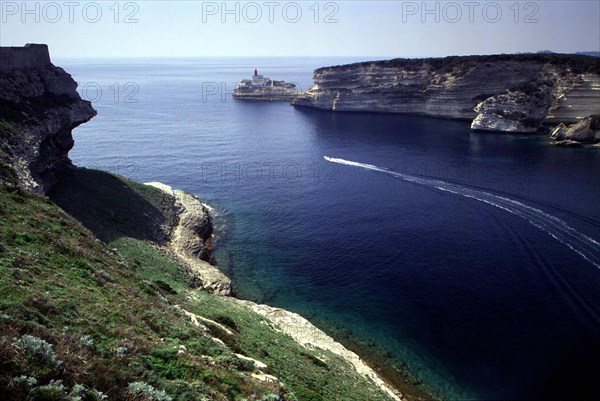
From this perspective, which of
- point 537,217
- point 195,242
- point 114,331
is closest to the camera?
point 114,331

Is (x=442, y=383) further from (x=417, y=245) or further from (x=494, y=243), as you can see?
(x=494, y=243)

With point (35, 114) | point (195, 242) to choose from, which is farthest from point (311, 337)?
point (35, 114)

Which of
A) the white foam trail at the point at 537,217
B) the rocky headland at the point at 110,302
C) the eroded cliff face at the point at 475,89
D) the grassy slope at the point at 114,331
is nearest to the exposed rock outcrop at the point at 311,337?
the rocky headland at the point at 110,302

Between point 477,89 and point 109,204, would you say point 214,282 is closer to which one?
point 109,204

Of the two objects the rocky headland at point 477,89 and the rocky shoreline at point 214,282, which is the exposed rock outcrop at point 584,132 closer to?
the rocky headland at point 477,89

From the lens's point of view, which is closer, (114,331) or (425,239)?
(114,331)
